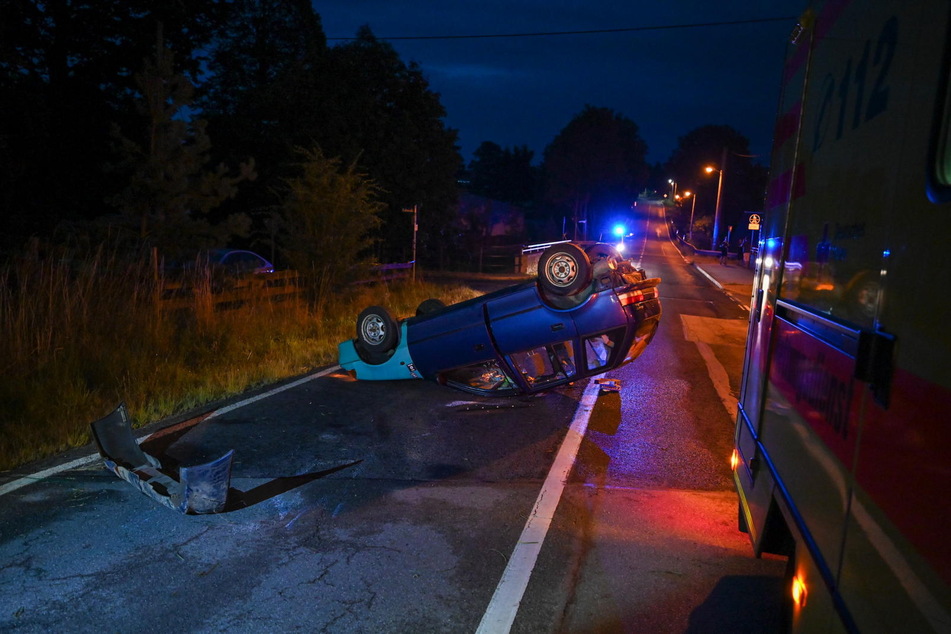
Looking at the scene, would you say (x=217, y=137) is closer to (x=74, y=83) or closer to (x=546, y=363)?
(x=74, y=83)

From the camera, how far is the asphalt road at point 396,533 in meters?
3.47

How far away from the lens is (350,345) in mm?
8672

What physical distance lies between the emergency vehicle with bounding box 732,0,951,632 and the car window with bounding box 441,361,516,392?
4077 mm

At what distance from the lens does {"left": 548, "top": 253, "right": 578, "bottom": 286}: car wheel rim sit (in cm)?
667

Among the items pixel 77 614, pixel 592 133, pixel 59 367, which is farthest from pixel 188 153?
pixel 592 133

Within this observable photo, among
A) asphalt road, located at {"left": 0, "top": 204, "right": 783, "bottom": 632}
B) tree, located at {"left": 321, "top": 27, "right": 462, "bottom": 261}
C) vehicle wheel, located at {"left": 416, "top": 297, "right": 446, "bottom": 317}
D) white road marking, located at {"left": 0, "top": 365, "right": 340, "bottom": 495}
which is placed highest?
tree, located at {"left": 321, "top": 27, "right": 462, "bottom": 261}

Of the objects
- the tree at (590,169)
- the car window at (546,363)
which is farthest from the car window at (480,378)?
the tree at (590,169)

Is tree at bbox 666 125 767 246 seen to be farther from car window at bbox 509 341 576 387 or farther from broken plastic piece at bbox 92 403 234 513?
broken plastic piece at bbox 92 403 234 513

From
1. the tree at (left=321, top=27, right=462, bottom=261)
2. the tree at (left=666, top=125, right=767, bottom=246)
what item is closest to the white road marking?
the tree at (left=321, top=27, right=462, bottom=261)

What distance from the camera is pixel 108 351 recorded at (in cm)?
802

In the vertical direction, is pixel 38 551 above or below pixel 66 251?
below

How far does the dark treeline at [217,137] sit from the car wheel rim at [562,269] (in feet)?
25.8

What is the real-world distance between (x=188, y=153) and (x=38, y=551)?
9.11 metres

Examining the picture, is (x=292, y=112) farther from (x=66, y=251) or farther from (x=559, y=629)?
(x=559, y=629)
